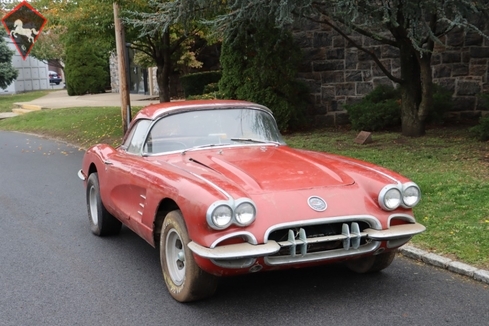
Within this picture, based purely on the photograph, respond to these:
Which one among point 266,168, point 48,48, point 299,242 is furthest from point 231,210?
point 48,48

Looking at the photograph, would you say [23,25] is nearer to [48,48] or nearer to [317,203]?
[48,48]

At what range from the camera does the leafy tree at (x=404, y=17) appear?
816cm

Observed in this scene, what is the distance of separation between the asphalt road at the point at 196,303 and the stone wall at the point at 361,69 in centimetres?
834

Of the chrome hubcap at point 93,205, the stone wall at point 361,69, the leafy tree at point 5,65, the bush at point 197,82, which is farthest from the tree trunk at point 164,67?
the leafy tree at point 5,65

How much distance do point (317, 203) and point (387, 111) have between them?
28.4 ft

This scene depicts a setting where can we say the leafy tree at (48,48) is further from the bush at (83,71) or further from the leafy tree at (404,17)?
the leafy tree at (404,17)

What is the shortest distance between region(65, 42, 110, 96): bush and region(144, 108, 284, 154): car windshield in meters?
29.7

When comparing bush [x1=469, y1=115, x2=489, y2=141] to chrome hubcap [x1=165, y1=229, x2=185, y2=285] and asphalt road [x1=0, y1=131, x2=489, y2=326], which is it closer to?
asphalt road [x1=0, y1=131, x2=489, y2=326]

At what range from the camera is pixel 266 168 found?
4742mm

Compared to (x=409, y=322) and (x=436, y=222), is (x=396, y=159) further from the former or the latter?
(x=409, y=322)

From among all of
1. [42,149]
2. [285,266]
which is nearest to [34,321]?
[285,266]

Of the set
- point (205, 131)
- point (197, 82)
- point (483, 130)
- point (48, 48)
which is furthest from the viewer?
point (48, 48)

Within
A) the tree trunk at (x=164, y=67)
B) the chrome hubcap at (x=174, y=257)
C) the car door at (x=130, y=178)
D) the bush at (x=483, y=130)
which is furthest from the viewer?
the tree trunk at (x=164, y=67)

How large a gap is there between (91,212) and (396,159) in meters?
5.06
